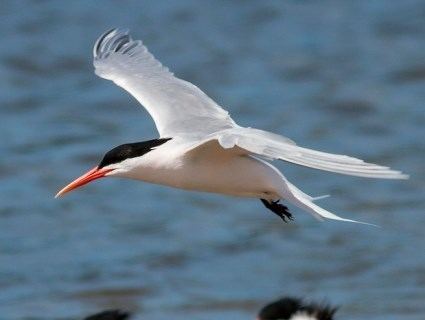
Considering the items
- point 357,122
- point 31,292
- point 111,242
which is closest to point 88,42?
point 357,122

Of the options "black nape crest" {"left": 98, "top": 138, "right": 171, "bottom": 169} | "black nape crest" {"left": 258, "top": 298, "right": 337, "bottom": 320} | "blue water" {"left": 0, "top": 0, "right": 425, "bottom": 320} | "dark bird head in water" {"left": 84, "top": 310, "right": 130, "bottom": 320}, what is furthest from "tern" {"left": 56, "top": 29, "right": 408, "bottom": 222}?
"blue water" {"left": 0, "top": 0, "right": 425, "bottom": 320}

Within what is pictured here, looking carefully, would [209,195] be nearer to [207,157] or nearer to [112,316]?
[207,157]

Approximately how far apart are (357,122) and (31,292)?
463 cm

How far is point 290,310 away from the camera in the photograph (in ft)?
25.0

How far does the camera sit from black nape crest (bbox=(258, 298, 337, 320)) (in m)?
7.56

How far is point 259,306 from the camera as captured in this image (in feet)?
36.4

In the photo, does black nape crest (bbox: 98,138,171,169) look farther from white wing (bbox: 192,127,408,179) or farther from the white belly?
white wing (bbox: 192,127,408,179)

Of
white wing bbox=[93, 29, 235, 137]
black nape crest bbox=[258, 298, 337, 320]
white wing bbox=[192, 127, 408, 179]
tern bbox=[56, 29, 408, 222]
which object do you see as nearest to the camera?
white wing bbox=[192, 127, 408, 179]

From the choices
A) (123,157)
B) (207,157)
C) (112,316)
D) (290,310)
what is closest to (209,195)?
(123,157)

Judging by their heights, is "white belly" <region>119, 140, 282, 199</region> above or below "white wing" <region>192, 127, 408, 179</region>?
above

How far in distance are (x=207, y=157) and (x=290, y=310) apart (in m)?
0.94

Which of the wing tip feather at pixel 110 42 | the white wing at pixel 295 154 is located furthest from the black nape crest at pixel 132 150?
the wing tip feather at pixel 110 42

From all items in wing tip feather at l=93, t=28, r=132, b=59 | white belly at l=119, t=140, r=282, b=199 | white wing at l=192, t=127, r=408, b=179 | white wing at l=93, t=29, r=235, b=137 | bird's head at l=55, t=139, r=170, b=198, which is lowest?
white wing at l=192, t=127, r=408, b=179

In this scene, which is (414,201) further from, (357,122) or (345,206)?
(357,122)
